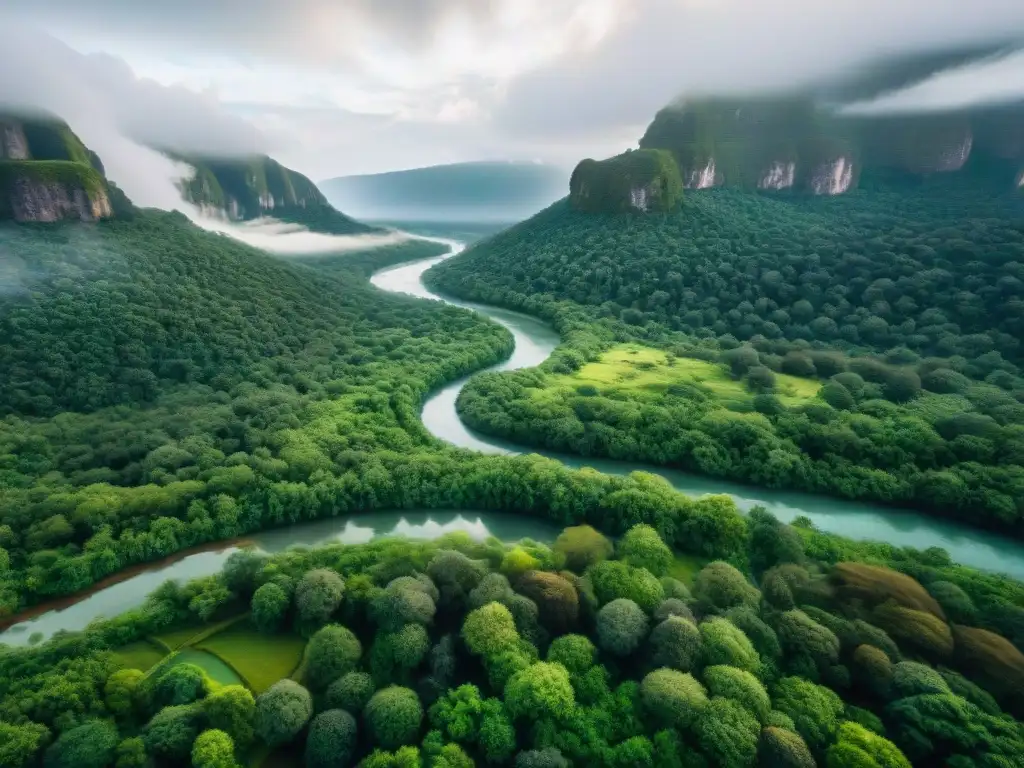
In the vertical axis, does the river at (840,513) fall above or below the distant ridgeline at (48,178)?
below

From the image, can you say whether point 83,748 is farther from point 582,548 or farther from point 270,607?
point 582,548

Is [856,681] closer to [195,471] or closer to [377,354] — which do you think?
[195,471]

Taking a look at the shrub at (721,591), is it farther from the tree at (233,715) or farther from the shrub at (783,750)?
the tree at (233,715)

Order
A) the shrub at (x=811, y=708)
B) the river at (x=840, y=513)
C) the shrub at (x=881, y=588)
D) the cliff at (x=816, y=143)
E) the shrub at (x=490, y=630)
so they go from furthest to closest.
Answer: the cliff at (x=816, y=143)
the river at (x=840, y=513)
the shrub at (x=881, y=588)
the shrub at (x=490, y=630)
the shrub at (x=811, y=708)

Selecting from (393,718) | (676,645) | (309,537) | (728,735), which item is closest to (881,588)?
(676,645)

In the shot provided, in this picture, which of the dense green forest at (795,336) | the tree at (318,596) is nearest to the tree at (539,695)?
the tree at (318,596)

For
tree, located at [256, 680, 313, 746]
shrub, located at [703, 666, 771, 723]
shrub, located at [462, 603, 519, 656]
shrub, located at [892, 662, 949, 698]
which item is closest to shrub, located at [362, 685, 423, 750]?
tree, located at [256, 680, 313, 746]

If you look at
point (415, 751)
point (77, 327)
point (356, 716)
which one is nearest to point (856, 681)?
point (415, 751)
